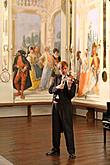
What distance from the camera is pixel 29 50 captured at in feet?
47.0

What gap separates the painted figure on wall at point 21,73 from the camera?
14.0m

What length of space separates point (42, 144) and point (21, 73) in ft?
20.2

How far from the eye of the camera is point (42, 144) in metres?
8.24

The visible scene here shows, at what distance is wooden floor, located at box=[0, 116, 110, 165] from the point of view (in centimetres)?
666

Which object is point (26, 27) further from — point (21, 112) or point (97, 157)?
point (97, 157)

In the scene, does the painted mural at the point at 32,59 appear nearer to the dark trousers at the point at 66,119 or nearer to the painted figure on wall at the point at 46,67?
the painted figure on wall at the point at 46,67

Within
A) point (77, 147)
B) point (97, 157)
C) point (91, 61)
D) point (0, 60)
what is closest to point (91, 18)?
point (91, 61)

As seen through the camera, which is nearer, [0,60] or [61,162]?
[61,162]

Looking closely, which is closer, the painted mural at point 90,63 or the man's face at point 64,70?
the man's face at point 64,70

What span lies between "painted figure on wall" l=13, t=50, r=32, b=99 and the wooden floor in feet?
7.13

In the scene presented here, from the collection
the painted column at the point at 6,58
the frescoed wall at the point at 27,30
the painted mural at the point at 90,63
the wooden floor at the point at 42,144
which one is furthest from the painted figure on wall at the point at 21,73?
the wooden floor at the point at 42,144

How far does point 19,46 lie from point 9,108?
2435 mm

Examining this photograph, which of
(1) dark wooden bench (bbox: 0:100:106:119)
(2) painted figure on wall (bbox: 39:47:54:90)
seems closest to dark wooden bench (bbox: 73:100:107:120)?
(1) dark wooden bench (bbox: 0:100:106:119)

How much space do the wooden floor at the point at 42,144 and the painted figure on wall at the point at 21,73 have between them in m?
2.17
